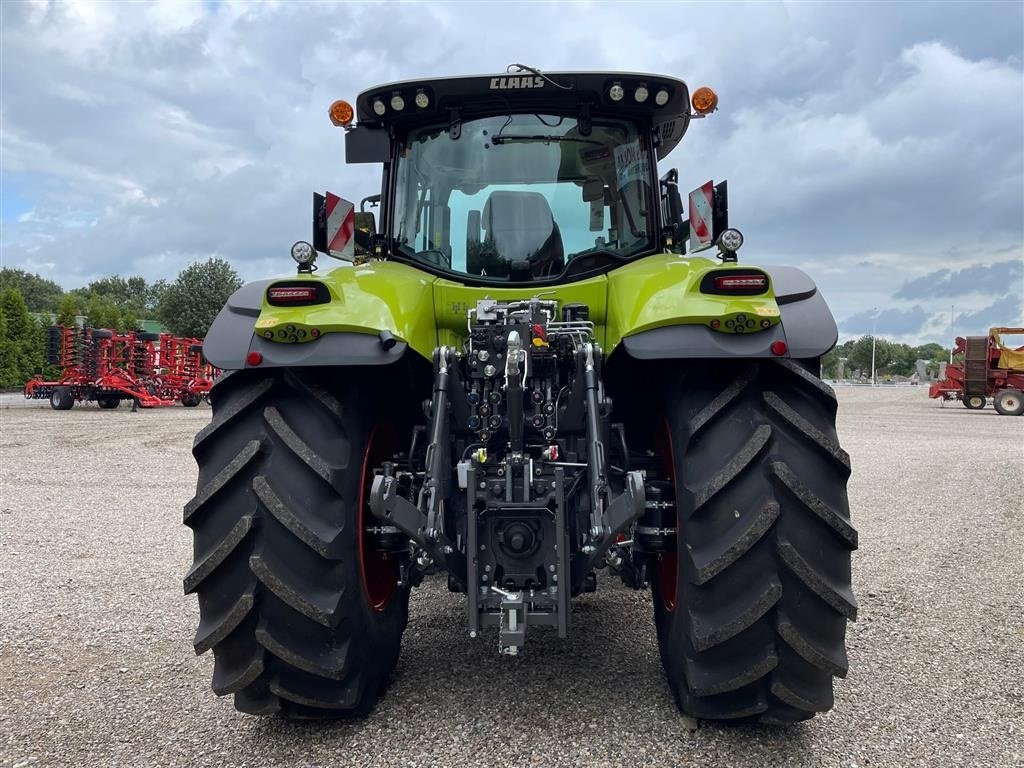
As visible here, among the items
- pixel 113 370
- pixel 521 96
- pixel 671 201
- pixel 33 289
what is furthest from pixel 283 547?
pixel 33 289

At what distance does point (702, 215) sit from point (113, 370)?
2138 centimetres

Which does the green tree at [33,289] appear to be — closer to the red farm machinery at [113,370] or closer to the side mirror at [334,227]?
the red farm machinery at [113,370]

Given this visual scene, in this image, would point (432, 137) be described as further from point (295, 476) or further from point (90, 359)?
point (90, 359)

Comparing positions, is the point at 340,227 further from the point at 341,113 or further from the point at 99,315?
the point at 99,315

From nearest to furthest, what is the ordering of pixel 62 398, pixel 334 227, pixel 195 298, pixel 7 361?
pixel 334 227, pixel 62 398, pixel 7 361, pixel 195 298

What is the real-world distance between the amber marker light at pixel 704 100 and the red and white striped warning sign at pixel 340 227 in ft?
5.82

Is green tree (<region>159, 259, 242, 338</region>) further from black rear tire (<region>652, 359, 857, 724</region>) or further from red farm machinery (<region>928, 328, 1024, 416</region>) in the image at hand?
black rear tire (<region>652, 359, 857, 724</region>)

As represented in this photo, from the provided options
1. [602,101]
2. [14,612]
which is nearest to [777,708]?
[602,101]

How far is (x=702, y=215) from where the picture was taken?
3.54 m

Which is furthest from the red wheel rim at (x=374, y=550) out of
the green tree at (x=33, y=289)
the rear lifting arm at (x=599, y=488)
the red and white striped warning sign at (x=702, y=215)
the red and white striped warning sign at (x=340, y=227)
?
the green tree at (x=33, y=289)

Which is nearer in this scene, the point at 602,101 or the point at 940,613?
the point at 602,101

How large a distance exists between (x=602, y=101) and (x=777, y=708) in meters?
2.68

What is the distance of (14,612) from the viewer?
4.32 m

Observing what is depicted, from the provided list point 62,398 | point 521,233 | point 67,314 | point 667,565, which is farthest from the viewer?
point 67,314
